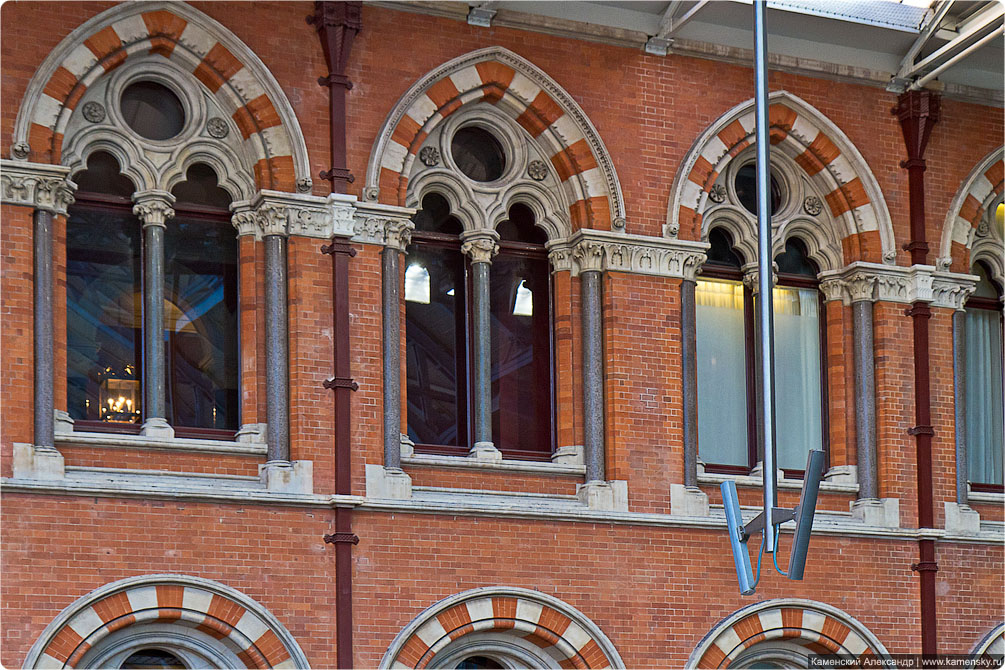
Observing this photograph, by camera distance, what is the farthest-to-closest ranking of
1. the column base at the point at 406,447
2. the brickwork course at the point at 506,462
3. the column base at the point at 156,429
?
1. the column base at the point at 406,447
2. the column base at the point at 156,429
3. the brickwork course at the point at 506,462

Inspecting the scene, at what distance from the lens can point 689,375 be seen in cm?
1767

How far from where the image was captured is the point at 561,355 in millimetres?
17453

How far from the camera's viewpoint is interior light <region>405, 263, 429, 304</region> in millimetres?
17156

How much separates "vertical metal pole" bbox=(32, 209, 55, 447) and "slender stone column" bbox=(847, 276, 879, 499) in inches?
313

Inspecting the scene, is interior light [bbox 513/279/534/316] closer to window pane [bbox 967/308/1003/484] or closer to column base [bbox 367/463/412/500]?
column base [bbox 367/463/412/500]

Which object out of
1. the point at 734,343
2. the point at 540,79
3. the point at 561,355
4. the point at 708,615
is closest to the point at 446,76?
the point at 540,79

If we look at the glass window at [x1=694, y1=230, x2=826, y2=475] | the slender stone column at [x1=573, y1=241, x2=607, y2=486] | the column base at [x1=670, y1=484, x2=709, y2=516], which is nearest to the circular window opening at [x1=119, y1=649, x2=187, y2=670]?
the slender stone column at [x1=573, y1=241, x2=607, y2=486]

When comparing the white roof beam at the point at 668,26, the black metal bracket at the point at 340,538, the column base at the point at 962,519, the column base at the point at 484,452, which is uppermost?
the white roof beam at the point at 668,26

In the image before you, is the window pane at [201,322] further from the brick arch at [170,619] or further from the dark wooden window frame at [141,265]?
the brick arch at [170,619]

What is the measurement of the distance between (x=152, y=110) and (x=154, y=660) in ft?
15.8

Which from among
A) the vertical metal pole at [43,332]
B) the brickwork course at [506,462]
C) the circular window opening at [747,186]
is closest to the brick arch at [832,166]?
the brickwork course at [506,462]

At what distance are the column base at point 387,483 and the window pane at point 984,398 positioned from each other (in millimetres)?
6436

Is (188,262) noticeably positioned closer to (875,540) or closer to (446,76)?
(446,76)

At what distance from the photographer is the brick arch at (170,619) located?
48.3 feet
